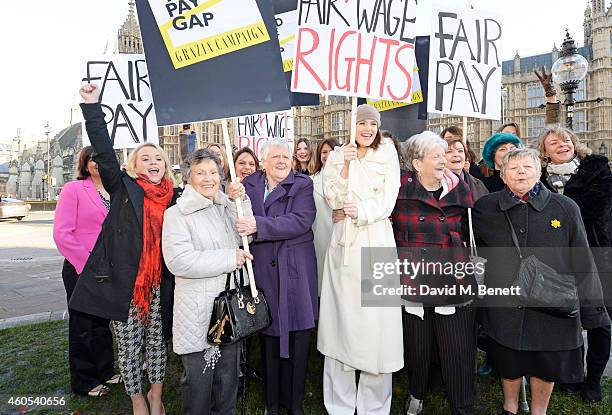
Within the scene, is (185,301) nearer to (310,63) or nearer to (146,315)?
(146,315)

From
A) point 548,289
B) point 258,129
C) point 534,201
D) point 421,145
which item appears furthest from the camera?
point 258,129

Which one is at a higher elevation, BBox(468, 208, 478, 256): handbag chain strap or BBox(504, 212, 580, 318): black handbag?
BBox(468, 208, 478, 256): handbag chain strap

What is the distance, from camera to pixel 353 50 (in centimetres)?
312

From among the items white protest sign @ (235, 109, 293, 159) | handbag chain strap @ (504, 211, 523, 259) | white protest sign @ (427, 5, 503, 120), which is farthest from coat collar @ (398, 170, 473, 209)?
white protest sign @ (235, 109, 293, 159)

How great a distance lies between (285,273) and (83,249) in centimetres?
168

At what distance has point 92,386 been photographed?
3.54 m

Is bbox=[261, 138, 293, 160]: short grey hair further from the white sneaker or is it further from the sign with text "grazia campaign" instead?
the white sneaker

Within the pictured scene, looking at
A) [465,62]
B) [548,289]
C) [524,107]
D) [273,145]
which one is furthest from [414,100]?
[524,107]

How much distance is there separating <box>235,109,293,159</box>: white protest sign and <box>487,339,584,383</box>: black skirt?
4006 mm

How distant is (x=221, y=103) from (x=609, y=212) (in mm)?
3011

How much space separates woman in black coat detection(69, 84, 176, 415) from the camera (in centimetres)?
280

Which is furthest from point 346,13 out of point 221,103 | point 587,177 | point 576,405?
point 576,405

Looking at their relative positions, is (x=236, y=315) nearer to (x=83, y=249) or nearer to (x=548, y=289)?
(x=83, y=249)

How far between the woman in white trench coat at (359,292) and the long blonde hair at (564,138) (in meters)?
1.47
